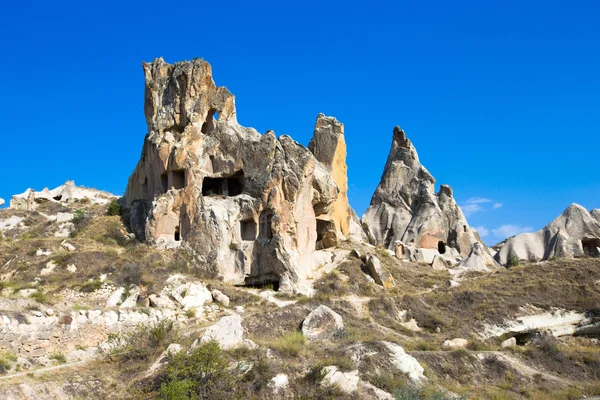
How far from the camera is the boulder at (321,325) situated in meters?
18.6

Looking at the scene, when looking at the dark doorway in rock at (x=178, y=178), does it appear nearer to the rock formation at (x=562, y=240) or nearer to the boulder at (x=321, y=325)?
the boulder at (x=321, y=325)

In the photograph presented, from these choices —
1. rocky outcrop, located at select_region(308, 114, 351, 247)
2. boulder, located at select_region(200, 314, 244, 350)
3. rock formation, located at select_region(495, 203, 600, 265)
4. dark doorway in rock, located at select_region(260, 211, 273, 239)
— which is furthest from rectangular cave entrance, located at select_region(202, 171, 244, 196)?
rock formation, located at select_region(495, 203, 600, 265)

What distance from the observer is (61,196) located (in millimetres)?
51875

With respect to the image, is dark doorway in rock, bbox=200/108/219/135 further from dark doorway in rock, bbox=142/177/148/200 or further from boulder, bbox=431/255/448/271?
boulder, bbox=431/255/448/271

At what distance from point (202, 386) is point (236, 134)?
21.4 m

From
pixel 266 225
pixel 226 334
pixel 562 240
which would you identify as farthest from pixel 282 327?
pixel 562 240

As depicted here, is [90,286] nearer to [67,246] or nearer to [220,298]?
[220,298]

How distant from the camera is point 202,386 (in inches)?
486

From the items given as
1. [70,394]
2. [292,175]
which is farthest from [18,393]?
[292,175]

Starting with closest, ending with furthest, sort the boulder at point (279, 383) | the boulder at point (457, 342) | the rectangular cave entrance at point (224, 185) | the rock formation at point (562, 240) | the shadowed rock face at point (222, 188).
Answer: the boulder at point (279, 383)
the boulder at point (457, 342)
the shadowed rock face at point (222, 188)
the rectangular cave entrance at point (224, 185)
the rock formation at point (562, 240)

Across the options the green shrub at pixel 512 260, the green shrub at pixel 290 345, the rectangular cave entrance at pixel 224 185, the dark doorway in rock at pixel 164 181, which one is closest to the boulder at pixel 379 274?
the rectangular cave entrance at pixel 224 185

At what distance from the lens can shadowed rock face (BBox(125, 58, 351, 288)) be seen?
2845 centimetres

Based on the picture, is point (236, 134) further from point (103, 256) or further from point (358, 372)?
point (358, 372)

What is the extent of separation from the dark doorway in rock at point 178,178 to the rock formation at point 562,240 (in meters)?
22.9
